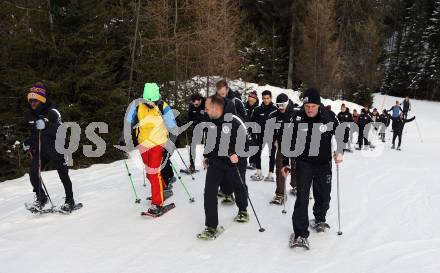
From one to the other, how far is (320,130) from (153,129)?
274cm

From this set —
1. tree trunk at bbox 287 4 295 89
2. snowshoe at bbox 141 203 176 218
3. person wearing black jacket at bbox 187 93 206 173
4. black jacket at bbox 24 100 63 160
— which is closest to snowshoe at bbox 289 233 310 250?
snowshoe at bbox 141 203 176 218

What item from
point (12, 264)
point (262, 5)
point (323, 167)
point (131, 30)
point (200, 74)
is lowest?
point (12, 264)

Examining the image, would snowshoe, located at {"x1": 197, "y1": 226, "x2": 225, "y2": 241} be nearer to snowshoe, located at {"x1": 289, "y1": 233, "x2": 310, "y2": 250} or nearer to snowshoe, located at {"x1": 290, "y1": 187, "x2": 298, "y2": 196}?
snowshoe, located at {"x1": 289, "y1": 233, "x2": 310, "y2": 250}

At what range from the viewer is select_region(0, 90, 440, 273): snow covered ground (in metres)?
4.95

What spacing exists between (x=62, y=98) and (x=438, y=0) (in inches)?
1873

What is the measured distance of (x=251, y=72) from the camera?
27328 mm

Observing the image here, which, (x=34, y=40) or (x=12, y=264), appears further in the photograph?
(x=34, y=40)

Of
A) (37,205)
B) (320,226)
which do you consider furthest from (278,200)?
(37,205)

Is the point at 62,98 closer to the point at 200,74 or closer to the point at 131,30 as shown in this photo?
the point at 131,30

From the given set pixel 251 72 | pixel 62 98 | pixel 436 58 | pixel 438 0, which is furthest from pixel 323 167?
pixel 438 0

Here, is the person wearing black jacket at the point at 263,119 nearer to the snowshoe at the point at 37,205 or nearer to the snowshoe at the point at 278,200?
the snowshoe at the point at 278,200

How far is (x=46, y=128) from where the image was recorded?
21.2 feet

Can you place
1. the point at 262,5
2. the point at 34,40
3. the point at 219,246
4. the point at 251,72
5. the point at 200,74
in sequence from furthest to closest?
the point at 262,5 → the point at 251,72 → the point at 200,74 → the point at 34,40 → the point at 219,246

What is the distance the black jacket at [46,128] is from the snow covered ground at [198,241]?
122 centimetres
